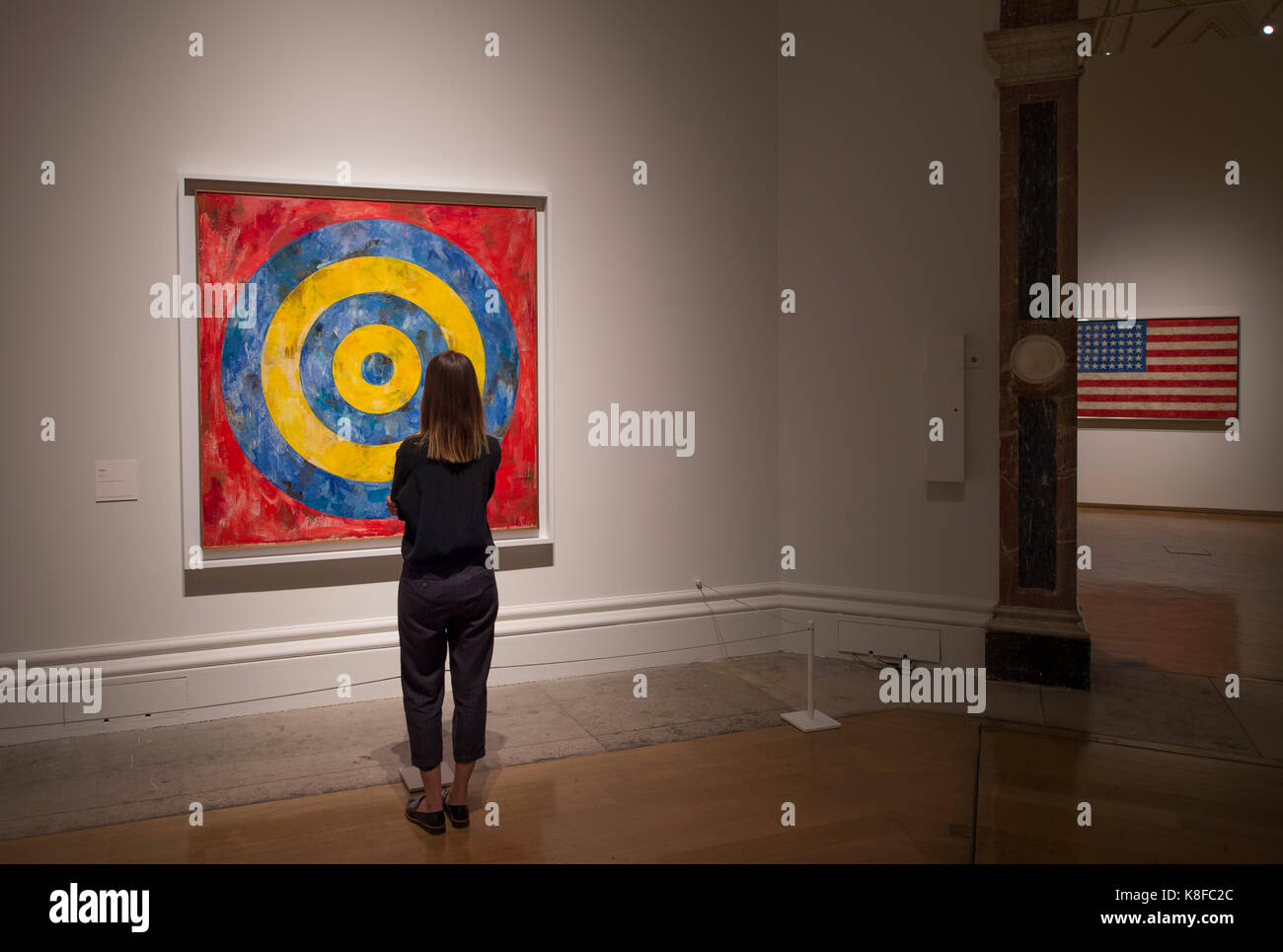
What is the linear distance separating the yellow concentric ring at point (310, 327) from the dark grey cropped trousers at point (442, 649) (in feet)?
4.51

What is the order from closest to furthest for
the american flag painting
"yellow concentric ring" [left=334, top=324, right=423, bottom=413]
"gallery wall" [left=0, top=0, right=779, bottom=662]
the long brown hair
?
the long brown hair
"gallery wall" [left=0, top=0, right=779, bottom=662]
"yellow concentric ring" [left=334, top=324, right=423, bottom=413]
the american flag painting

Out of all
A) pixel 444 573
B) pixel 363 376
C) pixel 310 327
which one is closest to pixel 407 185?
pixel 310 327

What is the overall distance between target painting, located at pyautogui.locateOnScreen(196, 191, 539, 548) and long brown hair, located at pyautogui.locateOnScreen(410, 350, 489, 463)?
1565 millimetres

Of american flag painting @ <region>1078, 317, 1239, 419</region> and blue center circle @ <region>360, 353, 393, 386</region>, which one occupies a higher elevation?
american flag painting @ <region>1078, 317, 1239, 419</region>

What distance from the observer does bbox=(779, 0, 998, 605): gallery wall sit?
537 cm

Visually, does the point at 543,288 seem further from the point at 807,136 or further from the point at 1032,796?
the point at 1032,796

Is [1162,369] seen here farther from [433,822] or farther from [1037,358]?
[433,822]

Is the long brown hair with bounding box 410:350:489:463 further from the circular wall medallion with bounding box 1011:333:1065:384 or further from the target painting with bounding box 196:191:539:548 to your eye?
the circular wall medallion with bounding box 1011:333:1065:384

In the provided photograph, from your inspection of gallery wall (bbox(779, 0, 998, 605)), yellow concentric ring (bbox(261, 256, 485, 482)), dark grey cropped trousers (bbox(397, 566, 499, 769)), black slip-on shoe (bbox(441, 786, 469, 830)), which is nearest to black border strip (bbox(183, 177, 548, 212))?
yellow concentric ring (bbox(261, 256, 485, 482))

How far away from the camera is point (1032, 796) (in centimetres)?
382

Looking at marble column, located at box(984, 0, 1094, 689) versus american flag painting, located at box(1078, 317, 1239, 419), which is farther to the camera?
american flag painting, located at box(1078, 317, 1239, 419)
